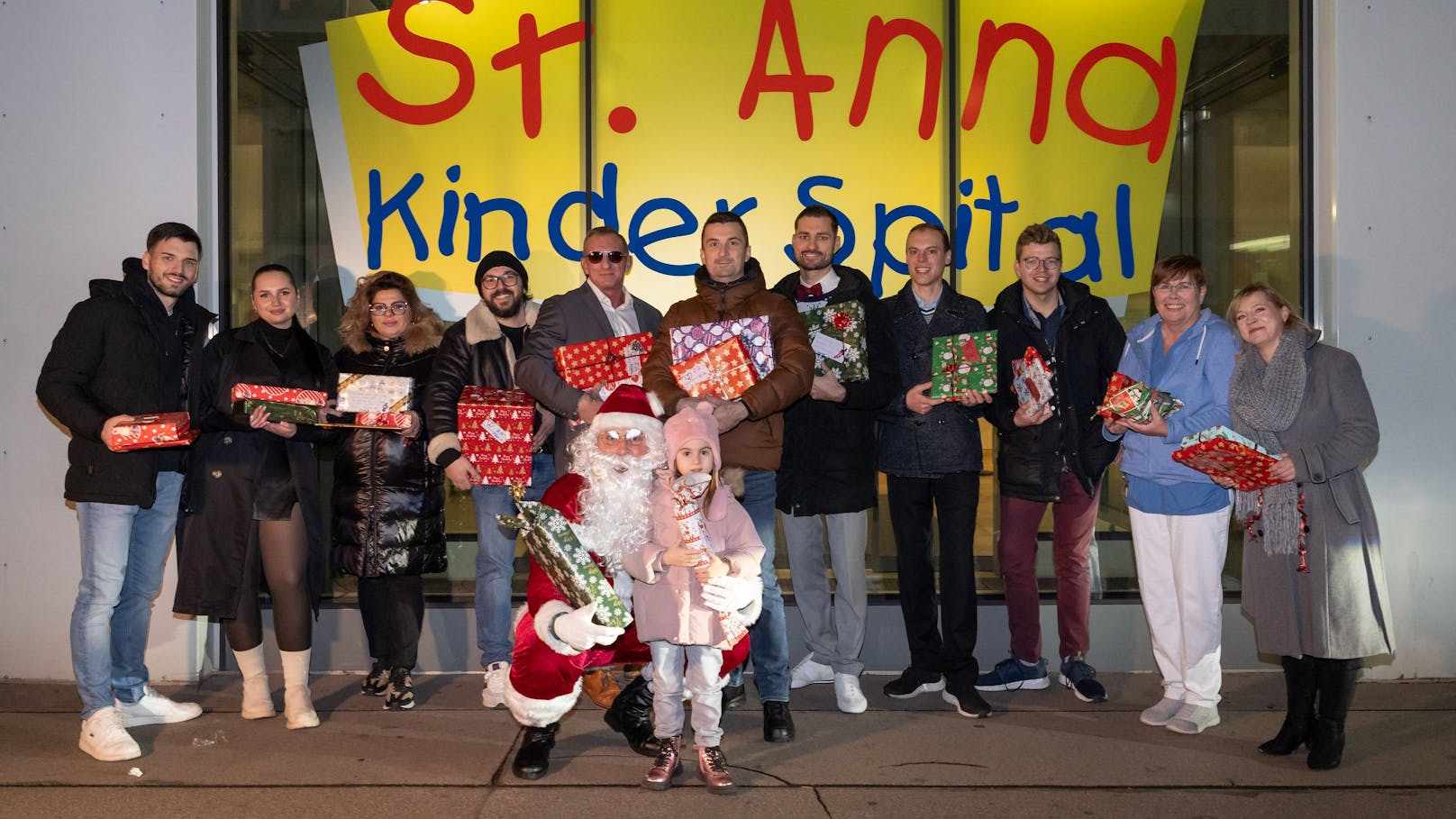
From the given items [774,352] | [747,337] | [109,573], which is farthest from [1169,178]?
[109,573]

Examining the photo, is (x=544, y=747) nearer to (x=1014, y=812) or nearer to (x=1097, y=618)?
(x=1014, y=812)

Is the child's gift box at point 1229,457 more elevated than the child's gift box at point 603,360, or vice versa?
the child's gift box at point 603,360

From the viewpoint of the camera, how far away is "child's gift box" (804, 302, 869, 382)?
547cm

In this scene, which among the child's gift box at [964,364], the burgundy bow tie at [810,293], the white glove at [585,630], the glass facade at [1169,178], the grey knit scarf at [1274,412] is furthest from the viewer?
the glass facade at [1169,178]

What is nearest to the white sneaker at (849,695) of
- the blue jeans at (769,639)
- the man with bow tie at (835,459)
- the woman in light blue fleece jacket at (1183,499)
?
the man with bow tie at (835,459)

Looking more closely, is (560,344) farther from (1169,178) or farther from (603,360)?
(1169,178)

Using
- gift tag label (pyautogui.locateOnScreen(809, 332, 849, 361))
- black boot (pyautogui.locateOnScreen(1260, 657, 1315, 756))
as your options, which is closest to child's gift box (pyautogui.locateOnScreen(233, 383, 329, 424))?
gift tag label (pyautogui.locateOnScreen(809, 332, 849, 361))

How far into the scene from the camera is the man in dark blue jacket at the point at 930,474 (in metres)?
5.73

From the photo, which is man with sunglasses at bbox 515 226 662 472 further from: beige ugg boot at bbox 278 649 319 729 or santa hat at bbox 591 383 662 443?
beige ugg boot at bbox 278 649 319 729

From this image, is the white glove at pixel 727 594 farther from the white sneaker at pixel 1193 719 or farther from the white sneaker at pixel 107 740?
the white sneaker at pixel 107 740

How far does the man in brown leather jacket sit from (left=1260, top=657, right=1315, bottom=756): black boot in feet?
6.50

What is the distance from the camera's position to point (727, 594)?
4.42 meters

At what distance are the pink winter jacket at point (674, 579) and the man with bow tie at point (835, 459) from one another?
3.57 ft

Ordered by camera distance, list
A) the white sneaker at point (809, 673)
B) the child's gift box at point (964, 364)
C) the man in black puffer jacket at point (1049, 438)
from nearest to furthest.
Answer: the child's gift box at point (964, 364) < the man in black puffer jacket at point (1049, 438) < the white sneaker at point (809, 673)
